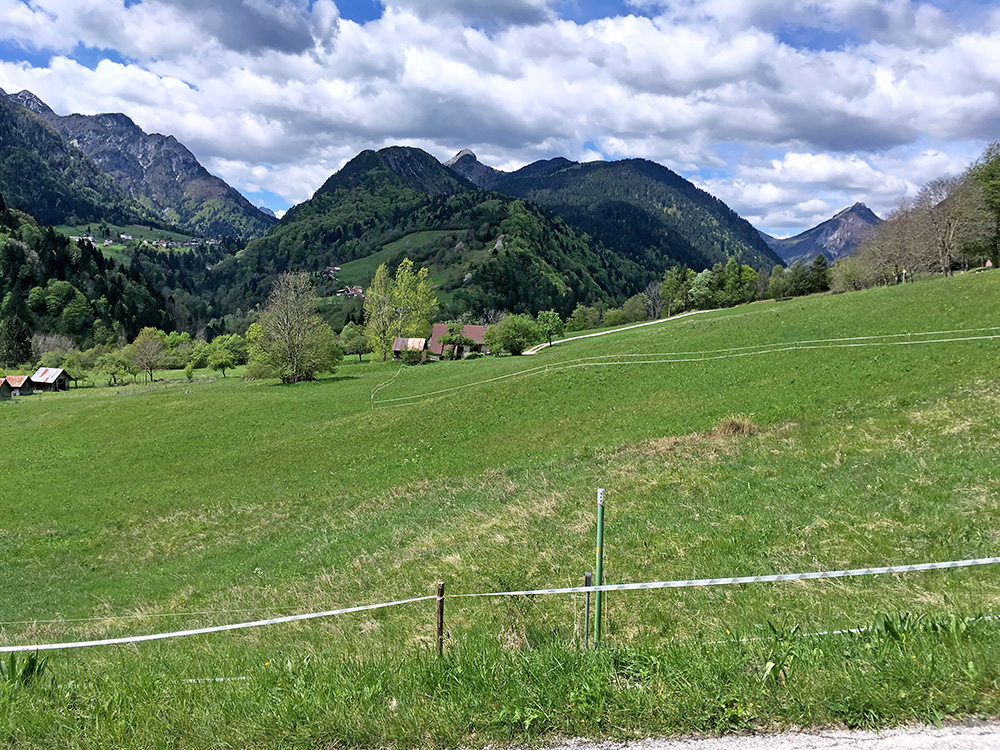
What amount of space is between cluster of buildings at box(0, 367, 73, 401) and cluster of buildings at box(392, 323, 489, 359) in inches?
2838

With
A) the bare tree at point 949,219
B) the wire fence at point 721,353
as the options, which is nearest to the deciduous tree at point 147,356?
the wire fence at point 721,353

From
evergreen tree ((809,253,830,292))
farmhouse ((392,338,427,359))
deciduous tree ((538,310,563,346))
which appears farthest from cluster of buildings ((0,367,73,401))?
evergreen tree ((809,253,830,292))

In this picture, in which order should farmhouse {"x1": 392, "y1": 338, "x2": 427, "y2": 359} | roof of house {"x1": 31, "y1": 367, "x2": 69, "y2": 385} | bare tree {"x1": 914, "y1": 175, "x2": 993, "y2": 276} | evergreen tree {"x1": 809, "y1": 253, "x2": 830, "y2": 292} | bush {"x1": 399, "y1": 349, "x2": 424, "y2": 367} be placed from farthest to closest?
evergreen tree {"x1": 809, "y1": 253, "x2": 830, "y2": 292}, roof of house {"x1": 31, "y1": 367, "x2": 69, "y2": 385}, farmhouse {"x1": 392, "y1": 338, "x2": 427, "y2": 359}, bush {"x1": 399, "y1": 349, "x2": 424, "y2": 367}, bare tree {"x1": 914, "y1": 175, "x2": 993, "y2": 276}

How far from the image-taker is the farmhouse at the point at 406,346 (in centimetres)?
9384

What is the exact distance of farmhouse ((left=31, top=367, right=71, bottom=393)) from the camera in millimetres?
109938

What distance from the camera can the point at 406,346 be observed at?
322 ft

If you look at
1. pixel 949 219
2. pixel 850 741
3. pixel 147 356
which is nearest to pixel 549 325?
pixel 949 219

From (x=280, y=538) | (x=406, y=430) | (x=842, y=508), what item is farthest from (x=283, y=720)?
(x=406, y=430)

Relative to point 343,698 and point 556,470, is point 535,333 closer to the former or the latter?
point 556,470

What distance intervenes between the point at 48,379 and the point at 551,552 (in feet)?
439

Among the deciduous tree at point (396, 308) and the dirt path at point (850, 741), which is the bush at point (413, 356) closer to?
the deciduous tree at point (396, 308)

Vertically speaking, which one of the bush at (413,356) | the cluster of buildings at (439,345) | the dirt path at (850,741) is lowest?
the dirt path at (850,741)

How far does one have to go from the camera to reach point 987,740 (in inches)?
186

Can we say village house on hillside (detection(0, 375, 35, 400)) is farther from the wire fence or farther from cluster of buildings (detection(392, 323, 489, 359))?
the wire fence
